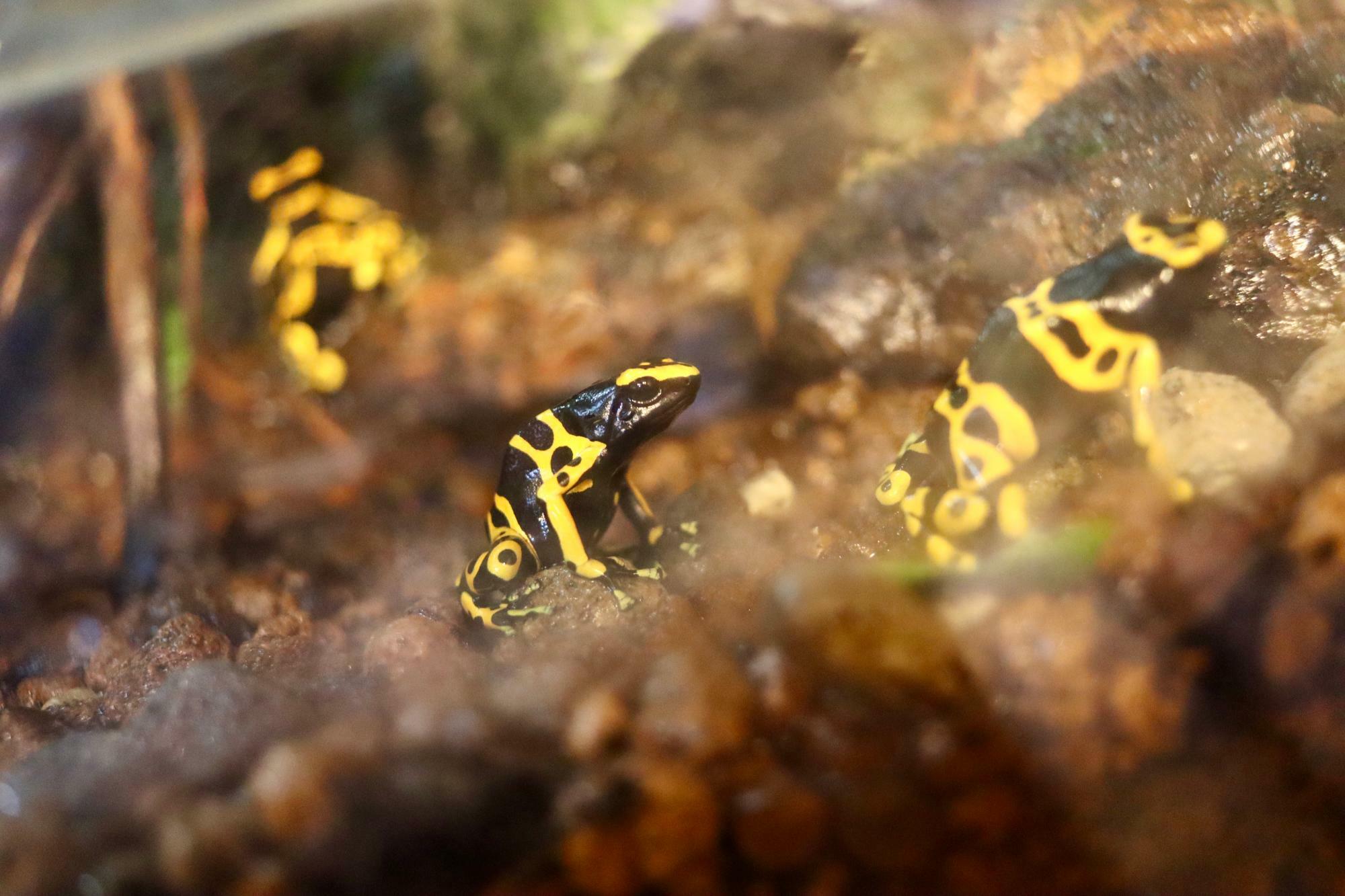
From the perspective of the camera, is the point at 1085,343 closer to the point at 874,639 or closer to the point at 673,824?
the point at 874,639

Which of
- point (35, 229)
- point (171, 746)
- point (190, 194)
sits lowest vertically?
point (171, 746)

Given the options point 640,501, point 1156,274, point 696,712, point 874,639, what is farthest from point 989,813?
point 640,501

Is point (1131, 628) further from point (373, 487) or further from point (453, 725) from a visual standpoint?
point (373, 487)

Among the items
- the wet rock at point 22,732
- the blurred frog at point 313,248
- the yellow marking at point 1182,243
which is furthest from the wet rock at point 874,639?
the blurred frog at point 313,248

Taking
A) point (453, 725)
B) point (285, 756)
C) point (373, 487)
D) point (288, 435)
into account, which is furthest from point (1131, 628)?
point (288, 435)

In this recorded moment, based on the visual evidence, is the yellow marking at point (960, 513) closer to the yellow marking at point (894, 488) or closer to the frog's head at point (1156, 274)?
the yellow marking at point (894, 488)
